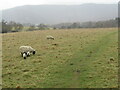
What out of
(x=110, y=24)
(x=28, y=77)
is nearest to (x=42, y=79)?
(x=28, y=77)

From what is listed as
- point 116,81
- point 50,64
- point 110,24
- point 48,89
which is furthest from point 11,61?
point 110,24

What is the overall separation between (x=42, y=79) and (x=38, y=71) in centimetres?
226

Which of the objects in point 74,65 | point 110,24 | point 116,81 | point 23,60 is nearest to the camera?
point 116,81

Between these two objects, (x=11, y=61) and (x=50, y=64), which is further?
(x=11, y=61)

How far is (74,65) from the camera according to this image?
65.8 feet

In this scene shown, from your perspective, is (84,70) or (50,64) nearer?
(84,70)

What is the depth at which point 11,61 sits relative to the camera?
2309 centimetres

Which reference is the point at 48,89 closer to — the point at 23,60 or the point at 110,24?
the point at 23,60

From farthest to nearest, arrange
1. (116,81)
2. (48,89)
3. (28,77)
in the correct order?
(28,77)
(116,81)
(48,89)

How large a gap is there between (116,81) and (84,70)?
3.34m

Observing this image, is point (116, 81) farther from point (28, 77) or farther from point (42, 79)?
point (28, 77)

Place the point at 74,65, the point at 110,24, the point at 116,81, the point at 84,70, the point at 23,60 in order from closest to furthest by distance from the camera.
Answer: the point at 116,81 < the point at 84,70 < the point at 74,65 < the point at 23,60 < the point at 110,24

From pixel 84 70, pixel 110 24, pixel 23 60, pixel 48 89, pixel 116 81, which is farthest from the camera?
pixel 110 24

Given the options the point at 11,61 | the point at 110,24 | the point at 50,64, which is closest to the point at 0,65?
the point at 11,61
